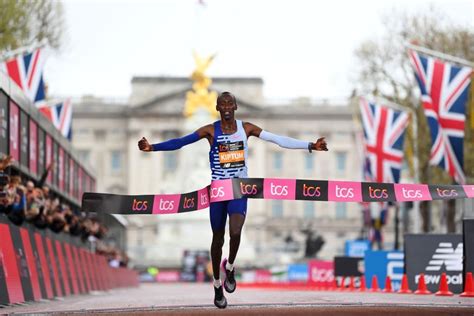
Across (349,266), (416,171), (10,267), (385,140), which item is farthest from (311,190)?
(416,171)

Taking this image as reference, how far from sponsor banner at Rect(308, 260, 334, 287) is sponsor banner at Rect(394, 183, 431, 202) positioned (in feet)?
114

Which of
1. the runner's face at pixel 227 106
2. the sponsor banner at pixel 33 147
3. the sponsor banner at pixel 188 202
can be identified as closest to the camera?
the runner's face at pixel 227 106

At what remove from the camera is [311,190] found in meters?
14.9

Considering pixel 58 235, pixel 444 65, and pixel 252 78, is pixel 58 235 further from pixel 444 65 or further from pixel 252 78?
pixel 252 78

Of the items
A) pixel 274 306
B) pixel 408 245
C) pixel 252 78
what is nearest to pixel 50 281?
pixel 408 245

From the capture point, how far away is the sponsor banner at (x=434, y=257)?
26750mm

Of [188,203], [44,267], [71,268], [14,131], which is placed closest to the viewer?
[188,203]

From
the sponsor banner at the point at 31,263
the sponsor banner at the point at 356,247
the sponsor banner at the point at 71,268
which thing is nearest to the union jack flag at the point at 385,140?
the sponsor banner at the point at 356,247

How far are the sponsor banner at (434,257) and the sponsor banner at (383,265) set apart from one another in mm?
7259

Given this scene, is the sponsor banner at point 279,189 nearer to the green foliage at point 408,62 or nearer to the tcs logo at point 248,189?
the tcs logo at point 248,189

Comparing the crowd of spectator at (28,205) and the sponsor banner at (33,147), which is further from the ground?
the sponsor banner at (33,147)

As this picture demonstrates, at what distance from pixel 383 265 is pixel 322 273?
17833mm

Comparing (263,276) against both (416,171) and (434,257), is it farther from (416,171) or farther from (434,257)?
(434,257)

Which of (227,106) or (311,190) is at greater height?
(227,106)
